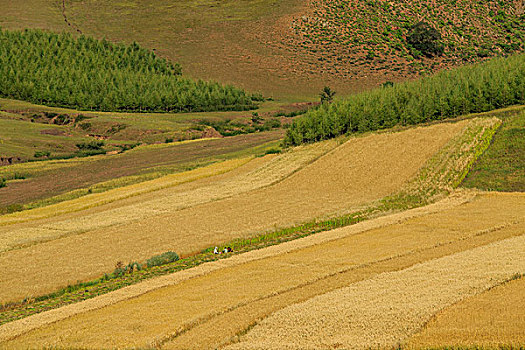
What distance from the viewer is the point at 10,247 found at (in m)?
46.7

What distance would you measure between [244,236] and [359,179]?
72.2 feet

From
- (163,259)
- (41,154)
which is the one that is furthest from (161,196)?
(41,154)

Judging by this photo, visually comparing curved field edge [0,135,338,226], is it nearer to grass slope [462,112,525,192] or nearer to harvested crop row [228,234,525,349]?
grass slope [462,112,525,192]

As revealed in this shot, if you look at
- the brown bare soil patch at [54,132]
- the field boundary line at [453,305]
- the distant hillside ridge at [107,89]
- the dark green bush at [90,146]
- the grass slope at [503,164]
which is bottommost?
the grass slope at [503,164]

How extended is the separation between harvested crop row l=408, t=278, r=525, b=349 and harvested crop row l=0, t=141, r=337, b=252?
3508 centimetres

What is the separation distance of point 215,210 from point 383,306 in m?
33.0

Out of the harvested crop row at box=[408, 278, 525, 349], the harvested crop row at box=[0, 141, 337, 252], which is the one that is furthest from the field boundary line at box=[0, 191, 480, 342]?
the harvested crop row at box=[0, 141, 337, 252]

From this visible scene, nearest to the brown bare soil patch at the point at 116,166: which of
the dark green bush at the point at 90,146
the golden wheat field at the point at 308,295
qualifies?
the dark green bush at the point at 90,146

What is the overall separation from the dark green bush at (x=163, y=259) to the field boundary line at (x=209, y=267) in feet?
11.9

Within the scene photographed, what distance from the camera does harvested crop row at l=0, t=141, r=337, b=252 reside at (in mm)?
52375

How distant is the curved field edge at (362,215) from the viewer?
34.6 meters

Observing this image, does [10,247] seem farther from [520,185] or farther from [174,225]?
[520,185]

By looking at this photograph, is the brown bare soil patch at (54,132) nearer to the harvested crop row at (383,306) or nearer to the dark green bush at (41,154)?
the dark green bush at (41,154)

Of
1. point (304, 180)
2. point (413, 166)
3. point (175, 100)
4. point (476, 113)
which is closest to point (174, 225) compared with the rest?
point (304, 180)
